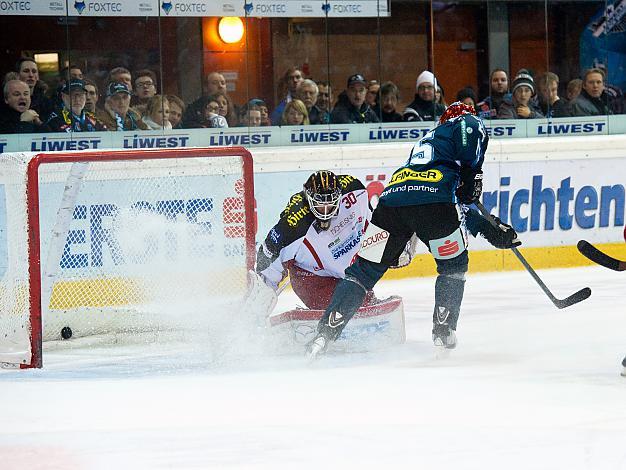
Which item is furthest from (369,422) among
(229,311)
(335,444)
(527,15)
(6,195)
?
(527,15)

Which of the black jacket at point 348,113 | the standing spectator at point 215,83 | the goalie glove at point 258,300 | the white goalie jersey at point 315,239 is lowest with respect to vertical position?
the goalie glove at point 258,300

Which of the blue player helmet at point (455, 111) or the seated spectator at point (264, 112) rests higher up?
the seated spectator at point (264, 112)

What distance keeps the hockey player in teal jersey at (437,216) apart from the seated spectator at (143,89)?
2737 mm

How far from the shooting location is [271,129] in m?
7.75

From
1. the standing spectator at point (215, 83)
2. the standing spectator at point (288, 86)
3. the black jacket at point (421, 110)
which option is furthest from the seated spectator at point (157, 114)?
the black jacket at point (421, 110)

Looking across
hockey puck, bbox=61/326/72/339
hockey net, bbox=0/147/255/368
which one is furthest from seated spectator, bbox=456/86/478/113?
hockey puck, bbox=61/326/72/339

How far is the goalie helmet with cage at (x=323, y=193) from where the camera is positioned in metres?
5.02

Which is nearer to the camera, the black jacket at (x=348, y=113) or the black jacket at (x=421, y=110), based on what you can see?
the black jacket at (x=348, y=113)

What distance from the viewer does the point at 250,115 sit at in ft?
25.3

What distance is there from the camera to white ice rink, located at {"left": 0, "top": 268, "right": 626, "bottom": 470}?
135 inches

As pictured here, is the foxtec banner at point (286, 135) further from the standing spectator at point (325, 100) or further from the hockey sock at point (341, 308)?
the hockey sock at point (341, 308)

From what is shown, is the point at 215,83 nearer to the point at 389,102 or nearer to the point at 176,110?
the point at 176,110

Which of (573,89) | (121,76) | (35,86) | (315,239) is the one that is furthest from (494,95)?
(315,239)

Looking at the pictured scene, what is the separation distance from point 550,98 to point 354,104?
59.5 inches
